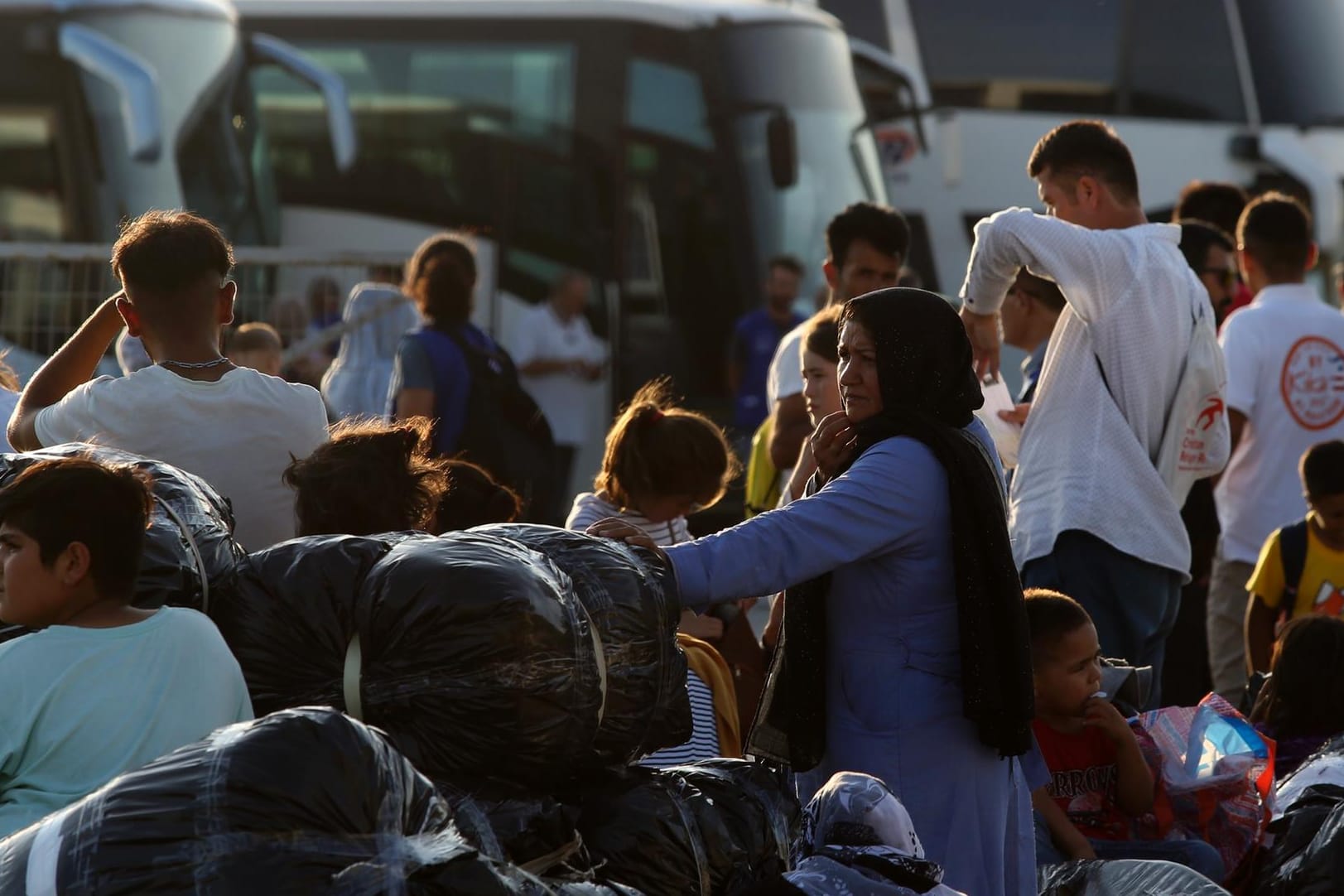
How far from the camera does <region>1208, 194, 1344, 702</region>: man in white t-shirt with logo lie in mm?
7117

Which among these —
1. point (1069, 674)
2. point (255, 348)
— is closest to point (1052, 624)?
point (1069, 674)

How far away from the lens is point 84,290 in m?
9.24

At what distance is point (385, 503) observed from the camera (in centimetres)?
385

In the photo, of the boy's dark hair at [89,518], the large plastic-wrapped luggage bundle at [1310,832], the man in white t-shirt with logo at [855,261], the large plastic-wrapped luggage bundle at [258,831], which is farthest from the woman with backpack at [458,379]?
the large plastic-wrapped luggage bundle at [258,831]

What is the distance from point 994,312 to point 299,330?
5640mm

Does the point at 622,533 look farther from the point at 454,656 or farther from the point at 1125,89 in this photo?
the point at 1125,89

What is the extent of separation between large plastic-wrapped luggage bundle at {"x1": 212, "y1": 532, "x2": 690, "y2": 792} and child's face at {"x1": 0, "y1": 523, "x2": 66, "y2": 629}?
0.33 metres

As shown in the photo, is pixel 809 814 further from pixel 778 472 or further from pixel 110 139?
pixel 110 139

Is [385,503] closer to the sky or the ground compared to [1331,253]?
closer to the sky

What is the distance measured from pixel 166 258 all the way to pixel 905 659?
5.52 ft

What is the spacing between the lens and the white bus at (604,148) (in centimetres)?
1383

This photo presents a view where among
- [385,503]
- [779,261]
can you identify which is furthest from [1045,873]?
[779,261]

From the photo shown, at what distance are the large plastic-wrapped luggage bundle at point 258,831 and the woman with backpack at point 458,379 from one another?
4.42m

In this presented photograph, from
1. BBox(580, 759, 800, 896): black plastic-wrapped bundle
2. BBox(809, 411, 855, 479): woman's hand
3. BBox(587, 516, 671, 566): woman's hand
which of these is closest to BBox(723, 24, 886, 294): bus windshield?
BBox(809, 411, 855, 479): woman's hand
